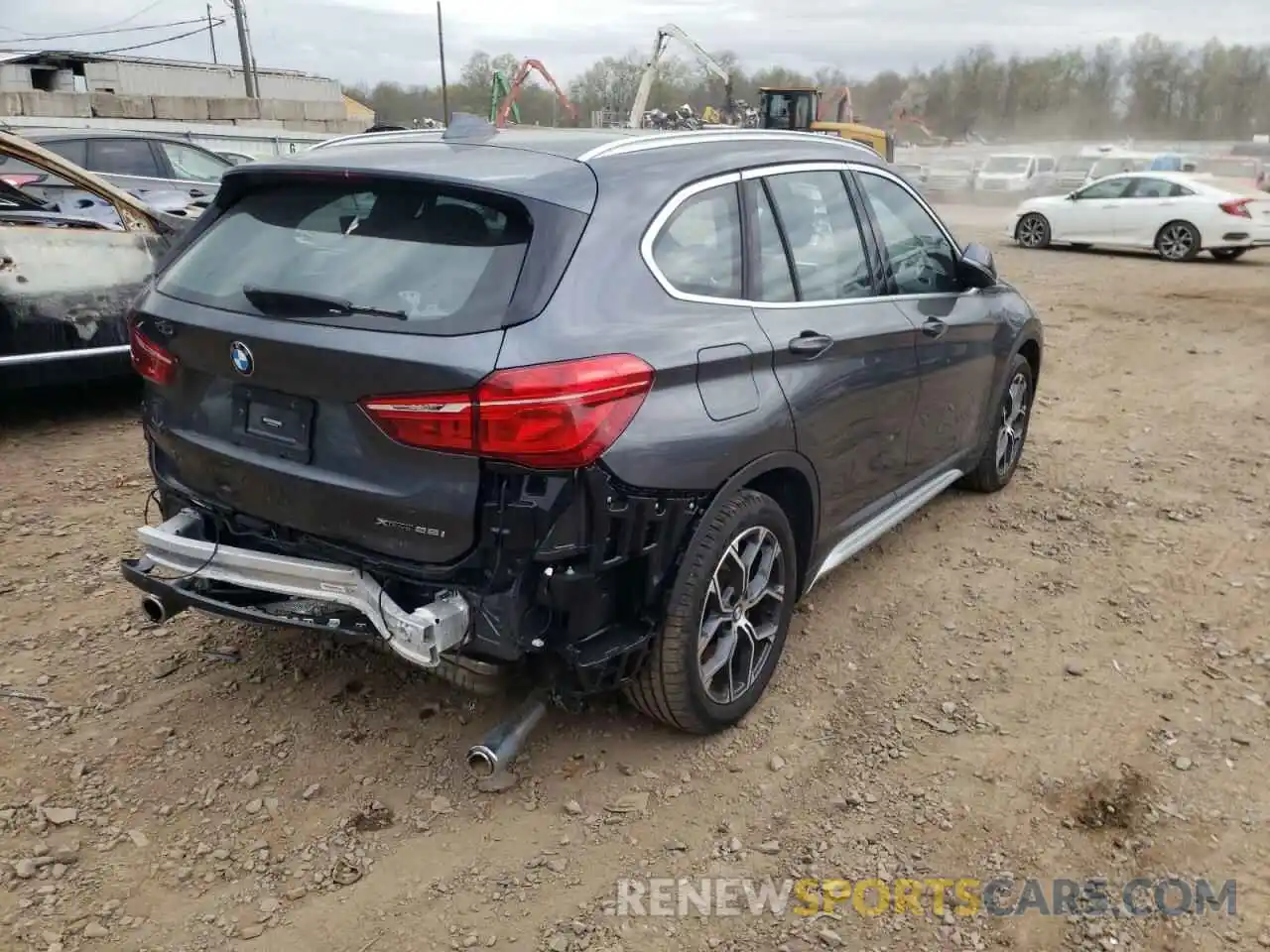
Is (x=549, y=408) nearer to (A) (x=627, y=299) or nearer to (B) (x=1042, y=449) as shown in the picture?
(A) (x=627, y=299)

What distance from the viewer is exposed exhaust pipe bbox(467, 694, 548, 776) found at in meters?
2.80

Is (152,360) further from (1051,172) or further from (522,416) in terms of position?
(1051,172)

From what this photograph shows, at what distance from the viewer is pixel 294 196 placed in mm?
2986

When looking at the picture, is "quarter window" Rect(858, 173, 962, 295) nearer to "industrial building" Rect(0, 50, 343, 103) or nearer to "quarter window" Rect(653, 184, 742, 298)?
"quarter window" Rect(653, 184, 742, 298)

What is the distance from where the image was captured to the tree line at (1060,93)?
227ft

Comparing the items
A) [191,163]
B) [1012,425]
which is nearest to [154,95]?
[191,163]

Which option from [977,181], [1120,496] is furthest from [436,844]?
[977,181]

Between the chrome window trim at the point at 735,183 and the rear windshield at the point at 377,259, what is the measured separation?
0.41m

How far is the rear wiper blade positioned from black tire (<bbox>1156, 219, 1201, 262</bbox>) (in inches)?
661

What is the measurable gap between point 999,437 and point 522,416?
3521 millimetres

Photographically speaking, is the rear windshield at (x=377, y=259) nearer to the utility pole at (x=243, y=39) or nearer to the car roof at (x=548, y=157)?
the car roof at (x=548, y=157)

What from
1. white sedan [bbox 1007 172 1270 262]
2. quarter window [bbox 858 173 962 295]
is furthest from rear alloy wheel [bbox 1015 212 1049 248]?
quarter window [bbox 858 173 962 295]

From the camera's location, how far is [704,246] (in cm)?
306

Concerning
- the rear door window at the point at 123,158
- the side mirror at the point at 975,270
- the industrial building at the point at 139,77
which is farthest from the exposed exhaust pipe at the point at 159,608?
Result: the industrial building at the point at 139,77
